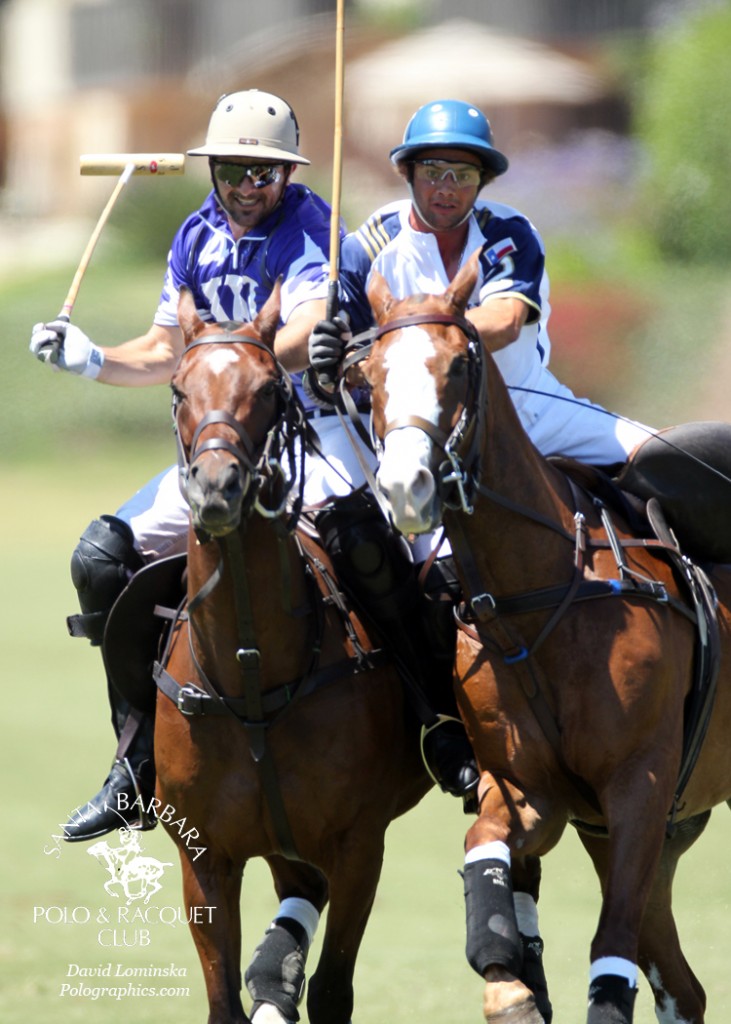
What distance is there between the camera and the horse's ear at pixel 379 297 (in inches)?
199

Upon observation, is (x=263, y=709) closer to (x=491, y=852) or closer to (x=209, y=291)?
(x=491, y=852)

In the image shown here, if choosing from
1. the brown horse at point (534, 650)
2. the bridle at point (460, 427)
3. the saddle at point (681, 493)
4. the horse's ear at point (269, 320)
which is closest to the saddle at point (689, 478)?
the saddle at point (681, 493)

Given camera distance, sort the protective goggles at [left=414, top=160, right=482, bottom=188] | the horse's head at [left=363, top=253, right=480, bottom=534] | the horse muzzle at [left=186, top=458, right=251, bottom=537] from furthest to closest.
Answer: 1. the protective goggles at [left=414, top=160, right=482, bottom=188]
2. the horse muzzle at [left=186, top=458, right=251, bottom=537]
3. the horse's head at [left=363, top=253, right=480, bottom=534]

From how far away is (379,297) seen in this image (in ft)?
16.7

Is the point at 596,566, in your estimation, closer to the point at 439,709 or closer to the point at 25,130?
the point at 439,709

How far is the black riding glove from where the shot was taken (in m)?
5.11

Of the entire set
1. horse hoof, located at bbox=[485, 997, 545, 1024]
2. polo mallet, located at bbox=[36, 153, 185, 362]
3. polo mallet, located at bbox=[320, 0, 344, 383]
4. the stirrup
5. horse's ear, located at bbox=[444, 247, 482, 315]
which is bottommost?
horse hoof, located at bbox=[485, 997, 545, 1024]

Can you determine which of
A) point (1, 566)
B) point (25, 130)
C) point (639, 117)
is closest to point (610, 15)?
point (639, 117)

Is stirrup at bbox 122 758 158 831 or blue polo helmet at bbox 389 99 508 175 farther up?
blue polo helmet at bbox 389 99 508 175

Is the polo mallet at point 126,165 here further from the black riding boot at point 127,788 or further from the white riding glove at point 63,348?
the black riding boot at point 127,788

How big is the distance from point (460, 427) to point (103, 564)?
1.65 m

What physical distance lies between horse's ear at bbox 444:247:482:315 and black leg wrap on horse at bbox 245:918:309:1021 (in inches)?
91.0

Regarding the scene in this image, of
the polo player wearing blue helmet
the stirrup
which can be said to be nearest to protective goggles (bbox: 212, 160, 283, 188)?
the polo player wearing blue helmet

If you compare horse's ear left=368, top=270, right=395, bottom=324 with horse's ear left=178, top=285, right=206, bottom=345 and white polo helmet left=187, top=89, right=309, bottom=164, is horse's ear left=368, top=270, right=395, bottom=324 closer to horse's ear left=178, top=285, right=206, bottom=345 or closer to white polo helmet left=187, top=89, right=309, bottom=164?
horse's ear left=178, top=285, right=206, bottom=345
